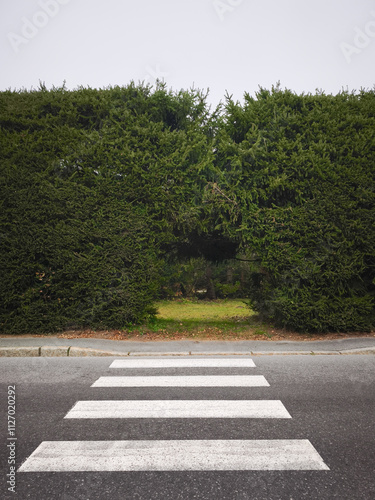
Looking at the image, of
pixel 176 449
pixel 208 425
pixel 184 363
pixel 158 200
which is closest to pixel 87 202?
pixel 158 200

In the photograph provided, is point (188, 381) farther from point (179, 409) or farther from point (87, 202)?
point (87, 202)

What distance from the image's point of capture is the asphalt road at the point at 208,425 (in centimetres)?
280

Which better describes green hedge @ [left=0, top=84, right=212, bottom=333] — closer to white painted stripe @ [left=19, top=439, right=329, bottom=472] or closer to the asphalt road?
the asphalt road

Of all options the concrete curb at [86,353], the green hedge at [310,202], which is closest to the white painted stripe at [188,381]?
the concrete curb at [86,353]

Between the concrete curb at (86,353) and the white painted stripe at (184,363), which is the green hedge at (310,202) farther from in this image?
the white painted stripe at (184,363)

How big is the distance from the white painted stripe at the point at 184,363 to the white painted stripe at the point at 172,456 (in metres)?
2.55

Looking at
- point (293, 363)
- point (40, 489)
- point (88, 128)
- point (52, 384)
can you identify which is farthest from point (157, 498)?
point (88, 128)

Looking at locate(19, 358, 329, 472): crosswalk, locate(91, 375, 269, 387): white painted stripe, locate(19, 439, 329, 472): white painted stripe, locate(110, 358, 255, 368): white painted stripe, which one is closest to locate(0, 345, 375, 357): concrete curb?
locate(110, 358, 255, 368): white painted stripe

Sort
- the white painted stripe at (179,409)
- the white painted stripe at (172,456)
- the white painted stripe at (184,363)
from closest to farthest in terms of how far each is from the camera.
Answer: the white painted stripe at (172,456)
the white painted stripe at (179,409)
the white painted stripe at (184,363)

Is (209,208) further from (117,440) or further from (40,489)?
(40,489)

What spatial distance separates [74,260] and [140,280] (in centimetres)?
146

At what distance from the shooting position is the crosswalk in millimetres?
3123

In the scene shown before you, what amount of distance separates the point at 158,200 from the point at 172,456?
226 inches

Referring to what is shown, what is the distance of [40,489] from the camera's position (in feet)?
9.21
